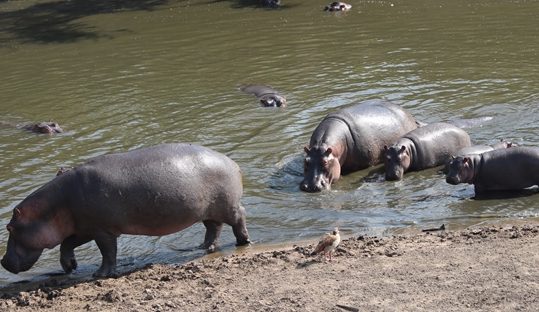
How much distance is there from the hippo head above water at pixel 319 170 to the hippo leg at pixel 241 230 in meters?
1.59

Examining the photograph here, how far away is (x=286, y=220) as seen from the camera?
795cm

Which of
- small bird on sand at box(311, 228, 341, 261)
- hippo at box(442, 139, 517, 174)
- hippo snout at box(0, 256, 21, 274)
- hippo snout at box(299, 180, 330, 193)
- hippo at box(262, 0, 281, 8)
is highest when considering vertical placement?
hippo at box(262, 0, 281, 8)

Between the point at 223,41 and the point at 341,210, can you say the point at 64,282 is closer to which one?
the point at 341,210

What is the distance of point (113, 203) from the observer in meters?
6.66

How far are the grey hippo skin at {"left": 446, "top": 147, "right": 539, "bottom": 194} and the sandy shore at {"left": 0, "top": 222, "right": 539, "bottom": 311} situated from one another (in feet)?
3.84

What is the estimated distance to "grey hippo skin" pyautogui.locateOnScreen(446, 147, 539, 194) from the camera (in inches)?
320

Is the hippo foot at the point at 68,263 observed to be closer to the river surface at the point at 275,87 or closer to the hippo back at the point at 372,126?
the river surface at the point at 275,87

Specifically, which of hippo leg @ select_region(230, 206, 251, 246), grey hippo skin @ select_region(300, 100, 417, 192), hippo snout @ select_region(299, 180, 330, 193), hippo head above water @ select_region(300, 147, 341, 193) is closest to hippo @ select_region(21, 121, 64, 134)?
grey hippo skin @ select_region(300, 100, 417, 192)

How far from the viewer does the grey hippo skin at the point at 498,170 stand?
8.12m

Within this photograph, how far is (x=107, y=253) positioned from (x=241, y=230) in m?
1.13

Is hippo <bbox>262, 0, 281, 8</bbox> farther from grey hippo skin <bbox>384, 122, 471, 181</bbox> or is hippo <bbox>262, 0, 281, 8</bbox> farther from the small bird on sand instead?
the small bird on sand

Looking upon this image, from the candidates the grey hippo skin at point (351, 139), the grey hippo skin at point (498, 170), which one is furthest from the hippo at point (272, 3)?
the grey hippo skin at point (498, 170)

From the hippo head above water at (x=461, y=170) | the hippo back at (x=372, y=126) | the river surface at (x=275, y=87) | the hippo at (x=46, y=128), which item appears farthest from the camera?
the hippo at (x=46, y=128)

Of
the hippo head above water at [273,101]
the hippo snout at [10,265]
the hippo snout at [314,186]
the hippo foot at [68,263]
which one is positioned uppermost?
the hippo head above water at [273,101]
